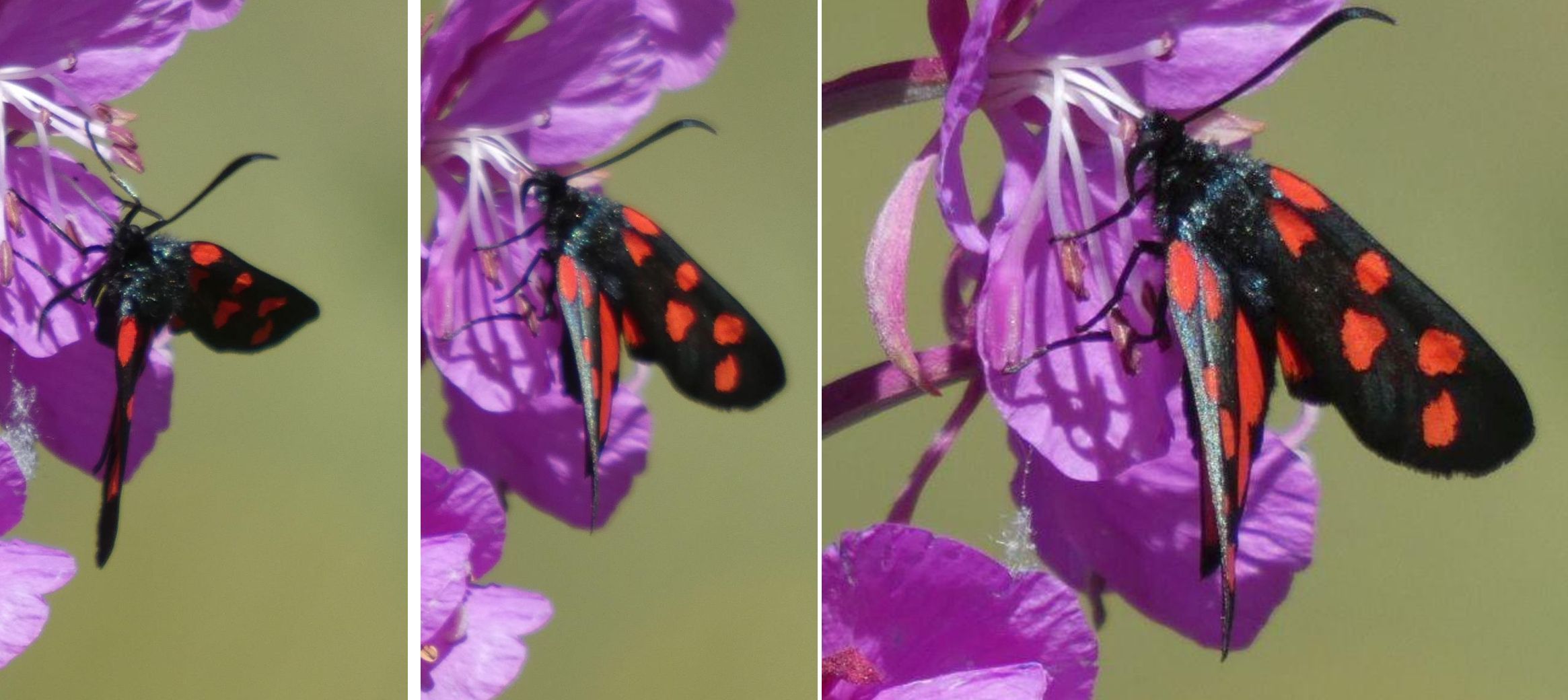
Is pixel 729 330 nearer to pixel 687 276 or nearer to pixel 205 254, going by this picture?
pixel 687 276

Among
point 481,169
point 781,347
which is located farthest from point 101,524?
point 781,347

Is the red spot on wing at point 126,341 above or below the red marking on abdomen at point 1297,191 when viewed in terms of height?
below

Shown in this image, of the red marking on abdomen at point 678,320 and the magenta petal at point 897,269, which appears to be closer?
the magenta petal at point 897,269

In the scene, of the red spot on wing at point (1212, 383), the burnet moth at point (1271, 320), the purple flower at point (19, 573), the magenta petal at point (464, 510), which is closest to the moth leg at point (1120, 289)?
the burnet moth at point (1271, 320)

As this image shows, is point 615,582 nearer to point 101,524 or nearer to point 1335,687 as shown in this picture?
point 101,524

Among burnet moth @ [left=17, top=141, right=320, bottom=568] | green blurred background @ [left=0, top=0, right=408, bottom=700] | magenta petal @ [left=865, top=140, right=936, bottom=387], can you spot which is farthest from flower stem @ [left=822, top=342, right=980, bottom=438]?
burnet moth @ [left=17, top=141, right=320, bottom=568]

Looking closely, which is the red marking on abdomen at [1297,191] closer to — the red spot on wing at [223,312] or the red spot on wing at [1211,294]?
the red spot on wing at [1211,294]

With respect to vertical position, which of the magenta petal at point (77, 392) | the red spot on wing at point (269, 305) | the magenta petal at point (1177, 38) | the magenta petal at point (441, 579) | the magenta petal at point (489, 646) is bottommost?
the magenta petal at point (489, 646)

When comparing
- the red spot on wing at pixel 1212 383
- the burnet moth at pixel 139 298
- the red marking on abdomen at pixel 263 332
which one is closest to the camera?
the red spot on wing at pixel 1212 383

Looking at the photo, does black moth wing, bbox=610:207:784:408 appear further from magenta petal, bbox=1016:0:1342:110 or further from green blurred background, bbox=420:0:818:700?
magenta petal, bbox=1016:0:1342:110
